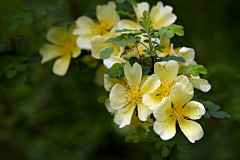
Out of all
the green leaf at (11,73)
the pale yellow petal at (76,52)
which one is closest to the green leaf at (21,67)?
the green leaf at (11,73)

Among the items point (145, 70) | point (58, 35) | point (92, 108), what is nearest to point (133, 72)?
point (145, 70)

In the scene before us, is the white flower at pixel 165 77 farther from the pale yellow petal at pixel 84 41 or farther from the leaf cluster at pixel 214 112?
the pale yellow petal at pixel 84 41

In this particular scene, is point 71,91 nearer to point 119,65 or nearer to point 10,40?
point 10,40

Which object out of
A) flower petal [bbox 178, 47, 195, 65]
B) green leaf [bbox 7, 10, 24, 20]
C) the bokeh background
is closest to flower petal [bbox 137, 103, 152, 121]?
flower petal [bbox 178, 47, 195, 65]

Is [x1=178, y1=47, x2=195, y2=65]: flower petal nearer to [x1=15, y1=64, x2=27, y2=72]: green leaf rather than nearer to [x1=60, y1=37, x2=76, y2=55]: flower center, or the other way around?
[x1=60, y1=37, x2=76, y2=55]: flower center

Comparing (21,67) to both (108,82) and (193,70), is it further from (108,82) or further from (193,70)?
(193,70)

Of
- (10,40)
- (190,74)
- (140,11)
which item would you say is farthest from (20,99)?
(190,74)
